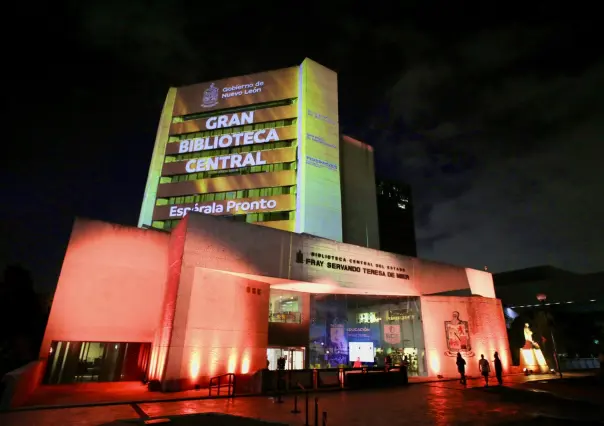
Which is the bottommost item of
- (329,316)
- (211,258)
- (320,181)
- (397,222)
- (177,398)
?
(177,398)

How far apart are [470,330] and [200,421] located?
23713 mm

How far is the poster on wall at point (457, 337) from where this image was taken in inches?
1040

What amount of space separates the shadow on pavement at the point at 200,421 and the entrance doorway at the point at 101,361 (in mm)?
12983

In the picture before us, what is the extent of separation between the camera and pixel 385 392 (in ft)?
56.3

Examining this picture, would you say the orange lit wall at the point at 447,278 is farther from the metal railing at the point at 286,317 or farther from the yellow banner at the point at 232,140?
the yellow banner at the point at 232,140

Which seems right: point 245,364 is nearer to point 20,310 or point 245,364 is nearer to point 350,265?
point 350,265

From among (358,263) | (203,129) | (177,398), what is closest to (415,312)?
(358,263)

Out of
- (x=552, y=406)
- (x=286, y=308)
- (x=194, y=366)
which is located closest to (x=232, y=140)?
(x=286, y=308)

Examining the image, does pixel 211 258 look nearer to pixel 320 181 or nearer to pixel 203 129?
pixel 320 181

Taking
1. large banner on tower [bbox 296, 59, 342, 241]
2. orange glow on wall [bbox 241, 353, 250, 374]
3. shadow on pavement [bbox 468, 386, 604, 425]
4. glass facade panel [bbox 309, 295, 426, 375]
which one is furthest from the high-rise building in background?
shadow on pavement [bbox 468, 386, 604, 425]

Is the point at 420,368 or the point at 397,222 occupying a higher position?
the point at 397,222

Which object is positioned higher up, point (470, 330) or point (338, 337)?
point (470, 330)

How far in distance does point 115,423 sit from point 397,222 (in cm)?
10263

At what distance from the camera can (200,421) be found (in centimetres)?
1010
